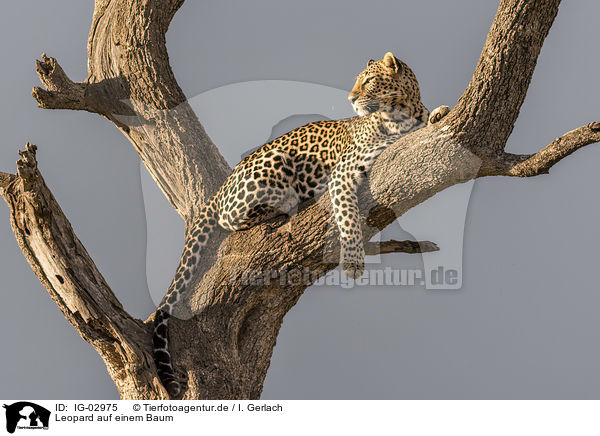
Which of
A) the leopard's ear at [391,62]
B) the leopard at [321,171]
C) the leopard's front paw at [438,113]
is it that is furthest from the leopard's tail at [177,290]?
the leopard's front paw at [438,113]

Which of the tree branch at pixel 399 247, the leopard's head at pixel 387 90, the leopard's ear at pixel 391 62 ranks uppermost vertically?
the leopard's ear at pixel 391 62

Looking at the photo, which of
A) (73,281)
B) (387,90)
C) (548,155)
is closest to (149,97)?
(73,281)

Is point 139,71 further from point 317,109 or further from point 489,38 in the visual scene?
point 489,38

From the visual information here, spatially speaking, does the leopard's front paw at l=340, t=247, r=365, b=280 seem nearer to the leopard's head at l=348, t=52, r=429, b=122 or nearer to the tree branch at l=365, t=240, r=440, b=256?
the tree branch at l=365, t=240, r=440, b=256

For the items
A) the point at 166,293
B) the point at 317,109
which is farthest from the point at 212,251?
the point at 317,109

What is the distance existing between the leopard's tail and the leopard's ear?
1.83m

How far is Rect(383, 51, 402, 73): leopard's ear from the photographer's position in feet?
16.7

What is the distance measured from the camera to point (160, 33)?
6312mm

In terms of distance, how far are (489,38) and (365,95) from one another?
99 centimetres

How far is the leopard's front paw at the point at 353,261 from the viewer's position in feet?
16.5

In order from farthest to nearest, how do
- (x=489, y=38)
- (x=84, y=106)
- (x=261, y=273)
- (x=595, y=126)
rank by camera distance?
(x=84, y=106) < (x=261, y=273) < (x=489, y=38) < (x=595, y=126)

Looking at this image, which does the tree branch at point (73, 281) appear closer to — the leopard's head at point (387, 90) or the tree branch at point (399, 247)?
the tree branch at point (399, 247)

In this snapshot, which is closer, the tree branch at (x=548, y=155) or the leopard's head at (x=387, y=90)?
the tree branch at (x=548, y=155)
